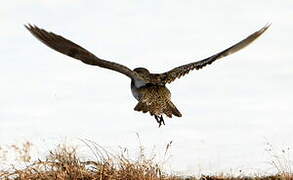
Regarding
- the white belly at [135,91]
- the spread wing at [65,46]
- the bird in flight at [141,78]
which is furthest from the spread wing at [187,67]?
the spread wing at [65,46]

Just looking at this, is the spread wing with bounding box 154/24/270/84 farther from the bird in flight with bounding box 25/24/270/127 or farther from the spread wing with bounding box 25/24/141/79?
the spread wing with bounding box 25/24/141/79

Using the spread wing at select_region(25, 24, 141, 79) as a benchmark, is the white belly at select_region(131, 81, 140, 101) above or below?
below

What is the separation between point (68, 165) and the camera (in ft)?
19.4

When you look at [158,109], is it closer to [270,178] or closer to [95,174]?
[95,174]

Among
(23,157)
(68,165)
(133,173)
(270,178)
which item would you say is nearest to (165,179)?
(133,173)

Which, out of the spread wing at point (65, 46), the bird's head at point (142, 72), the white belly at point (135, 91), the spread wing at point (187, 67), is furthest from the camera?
the spread wing at point (187, 67)

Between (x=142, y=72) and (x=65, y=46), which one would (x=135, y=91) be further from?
(x=65, y=46)

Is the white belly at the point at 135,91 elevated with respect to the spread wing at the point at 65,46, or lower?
lower

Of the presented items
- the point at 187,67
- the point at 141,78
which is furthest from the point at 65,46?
the point at 187,67

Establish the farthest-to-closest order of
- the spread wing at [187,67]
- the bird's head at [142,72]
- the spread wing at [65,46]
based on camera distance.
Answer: the spread wing at [187,67]
the bird's head at [142,72]
the spread wing at [65,46]

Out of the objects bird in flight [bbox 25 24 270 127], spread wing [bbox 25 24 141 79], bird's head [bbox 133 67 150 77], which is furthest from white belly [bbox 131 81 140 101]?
spread wing [bbox 25 24 141 79]

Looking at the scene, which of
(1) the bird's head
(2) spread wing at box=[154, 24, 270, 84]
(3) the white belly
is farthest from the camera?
(2) spread wing at box=[154, 24, 270, 84]

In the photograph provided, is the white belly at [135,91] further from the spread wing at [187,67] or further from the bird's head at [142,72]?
the spread wing at [187,67]

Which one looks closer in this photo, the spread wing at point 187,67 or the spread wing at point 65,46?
the spread wing at point 65,46
